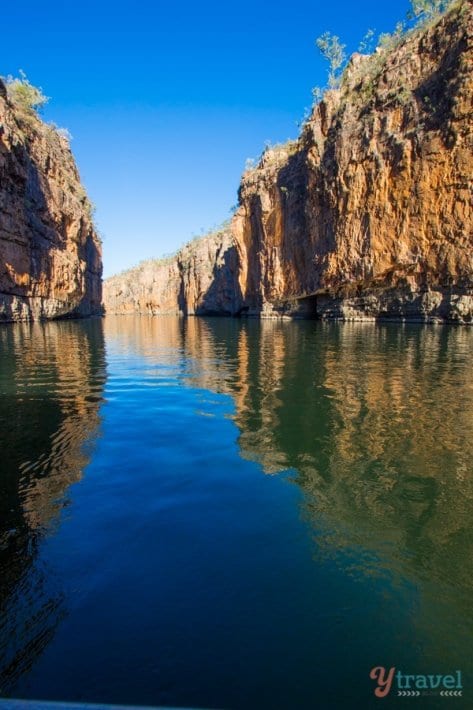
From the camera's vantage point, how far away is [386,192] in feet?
119

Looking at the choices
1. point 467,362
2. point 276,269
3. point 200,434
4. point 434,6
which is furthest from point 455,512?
point 276,269

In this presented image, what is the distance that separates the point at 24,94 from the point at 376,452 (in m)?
58.9

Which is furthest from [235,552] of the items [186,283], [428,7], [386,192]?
[186,283]

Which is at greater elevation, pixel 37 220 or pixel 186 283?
pixel 37 220

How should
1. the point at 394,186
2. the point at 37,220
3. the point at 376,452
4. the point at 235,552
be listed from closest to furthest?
1. the point at 235,552
2. the point at 376,452
3. the point at 394,186
4. the point at 37,220

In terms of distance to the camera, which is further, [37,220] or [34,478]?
[37,220]

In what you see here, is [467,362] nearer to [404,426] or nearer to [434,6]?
[404,426]

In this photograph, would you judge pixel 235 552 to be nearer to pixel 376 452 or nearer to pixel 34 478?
pixel 34 478

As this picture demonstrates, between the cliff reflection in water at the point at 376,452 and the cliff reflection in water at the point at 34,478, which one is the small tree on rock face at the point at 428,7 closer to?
the cliff reflection in water at the point at 376,452

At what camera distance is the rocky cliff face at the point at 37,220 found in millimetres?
38375

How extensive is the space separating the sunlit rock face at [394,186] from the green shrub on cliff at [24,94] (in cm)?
3134

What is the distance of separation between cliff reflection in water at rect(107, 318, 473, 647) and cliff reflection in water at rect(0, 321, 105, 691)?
2477 millimetres

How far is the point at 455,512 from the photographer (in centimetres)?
471

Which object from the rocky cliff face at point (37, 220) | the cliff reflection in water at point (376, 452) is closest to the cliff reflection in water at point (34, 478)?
the cliff reflection in water at point (376, 452)
